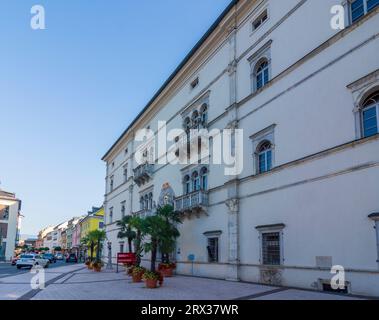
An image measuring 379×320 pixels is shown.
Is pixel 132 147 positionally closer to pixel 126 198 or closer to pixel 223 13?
→ pixel 126 198

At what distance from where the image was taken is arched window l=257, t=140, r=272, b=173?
705 inches

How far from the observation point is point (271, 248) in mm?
16844

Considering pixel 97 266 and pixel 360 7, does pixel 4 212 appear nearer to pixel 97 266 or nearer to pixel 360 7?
pixel 97 266

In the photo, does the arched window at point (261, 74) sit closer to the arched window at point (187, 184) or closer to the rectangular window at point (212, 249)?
the rectangular window at point (212, 249)

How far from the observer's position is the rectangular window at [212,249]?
847 inches

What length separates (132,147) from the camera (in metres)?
39.4

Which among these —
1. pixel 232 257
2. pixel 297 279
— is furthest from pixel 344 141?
pixel 232 257

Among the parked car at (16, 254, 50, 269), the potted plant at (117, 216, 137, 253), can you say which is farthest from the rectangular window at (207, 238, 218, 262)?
the parked car at (16, 254, 50, 269)

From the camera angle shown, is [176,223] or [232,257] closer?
[232,257]

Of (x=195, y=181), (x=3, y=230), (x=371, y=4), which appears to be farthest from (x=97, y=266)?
(x=3, y=230)

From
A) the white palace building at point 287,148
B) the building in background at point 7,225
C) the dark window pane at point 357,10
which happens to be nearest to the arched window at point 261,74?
the white palace building at point 287,148

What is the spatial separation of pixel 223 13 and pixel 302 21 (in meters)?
6.61

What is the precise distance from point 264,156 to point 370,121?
6009 mm

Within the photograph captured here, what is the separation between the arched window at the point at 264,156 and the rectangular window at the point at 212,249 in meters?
5.58
